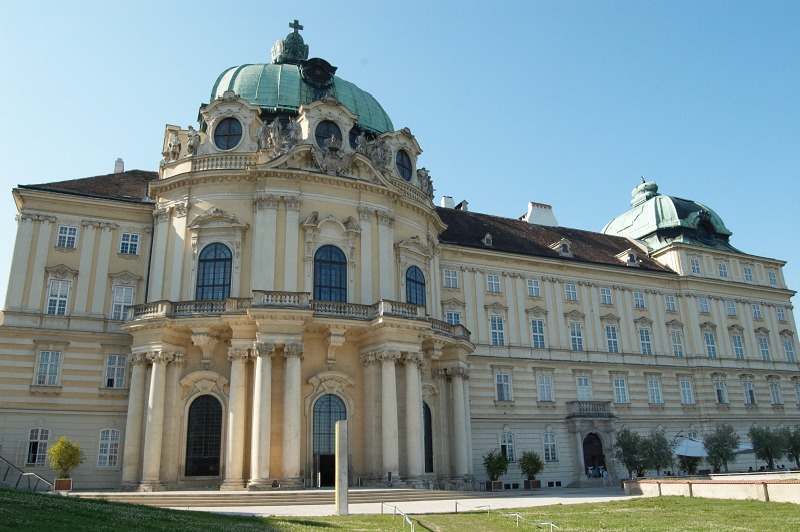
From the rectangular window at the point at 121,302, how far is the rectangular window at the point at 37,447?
5.94m

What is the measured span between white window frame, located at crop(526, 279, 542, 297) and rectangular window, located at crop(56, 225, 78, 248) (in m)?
26.0

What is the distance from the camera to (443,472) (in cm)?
3369

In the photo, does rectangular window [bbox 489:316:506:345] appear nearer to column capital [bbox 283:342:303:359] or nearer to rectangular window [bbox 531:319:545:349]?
rectangular window [bbox 531:319:545:349]

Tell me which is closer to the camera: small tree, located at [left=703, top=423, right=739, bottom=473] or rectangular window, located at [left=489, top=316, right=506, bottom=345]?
small tree, located at [left=703, top=423, right=739, bottom=473]

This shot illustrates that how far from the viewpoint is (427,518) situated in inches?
778

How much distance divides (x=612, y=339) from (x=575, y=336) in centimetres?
290

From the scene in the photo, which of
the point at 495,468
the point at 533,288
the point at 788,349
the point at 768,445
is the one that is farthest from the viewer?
the point at 788,349

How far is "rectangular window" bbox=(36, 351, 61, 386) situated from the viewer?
103 ft

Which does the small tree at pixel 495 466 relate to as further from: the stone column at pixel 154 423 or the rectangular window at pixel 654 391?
the stone column at pixel 154 423

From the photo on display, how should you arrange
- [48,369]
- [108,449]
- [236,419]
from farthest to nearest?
[48,369], [108,449], [236,419]

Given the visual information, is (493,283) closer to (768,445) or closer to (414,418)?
(414,418)

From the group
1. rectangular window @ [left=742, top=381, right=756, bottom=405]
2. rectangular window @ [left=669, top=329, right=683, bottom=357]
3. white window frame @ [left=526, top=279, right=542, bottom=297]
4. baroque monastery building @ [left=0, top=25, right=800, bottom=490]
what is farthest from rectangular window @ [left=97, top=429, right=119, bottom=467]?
rectangular window @ [left=742, top=381, right=756, bottom=405]

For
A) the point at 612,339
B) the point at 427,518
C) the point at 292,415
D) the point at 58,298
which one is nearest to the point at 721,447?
the point at 612,339

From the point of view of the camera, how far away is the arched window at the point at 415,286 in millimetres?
35375
